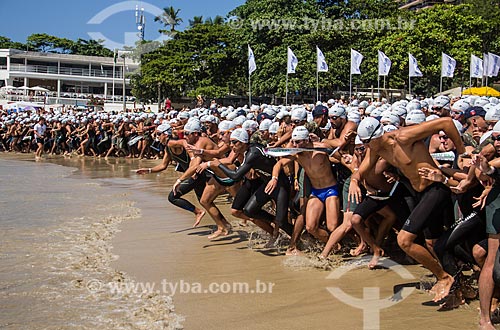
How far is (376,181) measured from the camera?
609cm

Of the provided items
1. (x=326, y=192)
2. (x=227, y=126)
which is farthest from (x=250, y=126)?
(x=326, y=192)

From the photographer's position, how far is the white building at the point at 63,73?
62.8m

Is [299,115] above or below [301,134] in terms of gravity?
above

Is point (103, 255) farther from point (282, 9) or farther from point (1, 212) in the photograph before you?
point (282, 9)

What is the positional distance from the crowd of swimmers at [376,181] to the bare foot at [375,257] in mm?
13

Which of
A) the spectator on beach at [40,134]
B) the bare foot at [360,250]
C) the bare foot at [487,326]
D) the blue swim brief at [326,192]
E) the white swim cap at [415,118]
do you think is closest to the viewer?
the bare foot at [487,326]

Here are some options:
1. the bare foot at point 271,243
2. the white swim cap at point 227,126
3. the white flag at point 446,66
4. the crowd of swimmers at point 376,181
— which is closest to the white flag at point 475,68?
the white flag at point 446,66

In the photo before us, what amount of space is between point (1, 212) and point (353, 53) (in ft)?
49.9

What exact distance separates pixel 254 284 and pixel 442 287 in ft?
6.15

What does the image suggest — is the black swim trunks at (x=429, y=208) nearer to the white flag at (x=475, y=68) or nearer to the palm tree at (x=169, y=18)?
the white flag at (x=475, y=68)

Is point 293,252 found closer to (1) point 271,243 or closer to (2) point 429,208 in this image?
(1) point 271,243

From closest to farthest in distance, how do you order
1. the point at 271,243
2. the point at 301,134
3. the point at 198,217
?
the point at 301,134, the point at 271,243, the point at 198,217

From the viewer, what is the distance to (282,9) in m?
39.2

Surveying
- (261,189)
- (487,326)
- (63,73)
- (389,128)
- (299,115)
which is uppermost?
(63,73)
